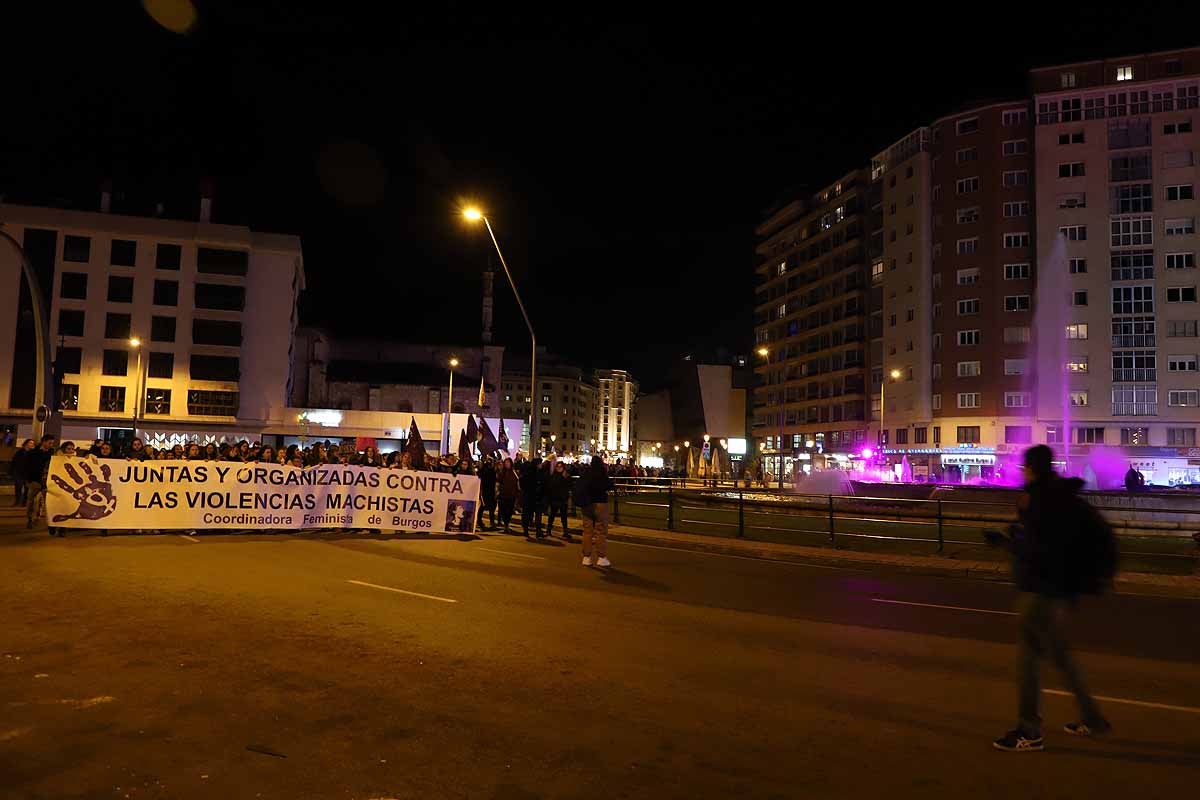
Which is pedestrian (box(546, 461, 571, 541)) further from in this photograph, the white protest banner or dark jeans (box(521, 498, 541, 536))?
the white protest banner

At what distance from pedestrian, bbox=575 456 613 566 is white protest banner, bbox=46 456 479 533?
5.67 m

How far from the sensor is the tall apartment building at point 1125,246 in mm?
63656

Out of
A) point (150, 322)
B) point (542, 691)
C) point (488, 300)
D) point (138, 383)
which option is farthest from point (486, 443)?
point (488, 300)

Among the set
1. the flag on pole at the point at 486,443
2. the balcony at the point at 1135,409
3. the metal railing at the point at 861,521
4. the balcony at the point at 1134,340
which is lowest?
the metal railing at the point at 861,521

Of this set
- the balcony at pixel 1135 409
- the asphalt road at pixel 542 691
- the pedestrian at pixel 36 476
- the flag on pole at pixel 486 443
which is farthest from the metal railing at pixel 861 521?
the balcony at pixel 1135 409

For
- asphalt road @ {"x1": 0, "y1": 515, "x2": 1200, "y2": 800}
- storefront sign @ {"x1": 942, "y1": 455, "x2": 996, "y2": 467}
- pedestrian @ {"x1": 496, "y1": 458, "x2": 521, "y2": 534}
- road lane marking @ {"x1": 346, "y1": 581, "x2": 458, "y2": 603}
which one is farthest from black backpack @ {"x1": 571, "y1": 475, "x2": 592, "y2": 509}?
storefront sign @ {"x1": 942, "y1": 455, "x2": 996, "y2": 467}

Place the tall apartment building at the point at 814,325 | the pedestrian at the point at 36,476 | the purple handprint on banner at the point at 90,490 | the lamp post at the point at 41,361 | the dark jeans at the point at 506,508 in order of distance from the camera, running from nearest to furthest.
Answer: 1. the purple handprint on banner at the point at 90,490
2. the pedestrian at the point at 36,476
3. the dark jeans at the point at 506,508
4. the lamp post at the point at 41,361
5. the tall apartment building at the point at 814,325

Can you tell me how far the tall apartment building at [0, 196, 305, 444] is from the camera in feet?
228

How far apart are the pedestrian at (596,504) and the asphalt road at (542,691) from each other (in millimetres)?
2391

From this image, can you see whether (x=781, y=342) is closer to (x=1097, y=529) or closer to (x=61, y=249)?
(x=61, y=249)

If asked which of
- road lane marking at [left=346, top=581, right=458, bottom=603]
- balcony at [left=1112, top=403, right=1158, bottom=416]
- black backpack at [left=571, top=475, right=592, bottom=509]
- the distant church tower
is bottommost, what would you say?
road lane marking at [left=346, top=581, right=458, bottom=603]

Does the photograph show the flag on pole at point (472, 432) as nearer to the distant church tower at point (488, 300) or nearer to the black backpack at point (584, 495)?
the black backpack at point (584, 495)

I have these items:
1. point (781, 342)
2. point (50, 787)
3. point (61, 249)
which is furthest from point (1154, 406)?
point (61, 249)

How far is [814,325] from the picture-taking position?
91.8m
